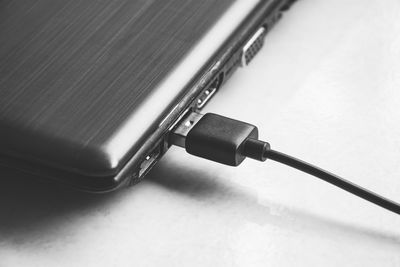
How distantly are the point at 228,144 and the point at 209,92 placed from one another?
4.3 inches

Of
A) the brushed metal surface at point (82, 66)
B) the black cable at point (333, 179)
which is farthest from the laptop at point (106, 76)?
the black cable at point (333, 179)

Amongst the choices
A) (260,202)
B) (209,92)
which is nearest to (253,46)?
(209,92)

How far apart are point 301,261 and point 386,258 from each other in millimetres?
74

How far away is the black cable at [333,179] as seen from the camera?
67cm

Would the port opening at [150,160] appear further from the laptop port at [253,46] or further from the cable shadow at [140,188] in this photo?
the laptop port at [253,46]

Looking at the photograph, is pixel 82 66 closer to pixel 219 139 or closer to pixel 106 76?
pixel 106 76

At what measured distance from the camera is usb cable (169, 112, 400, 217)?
0.70 metres

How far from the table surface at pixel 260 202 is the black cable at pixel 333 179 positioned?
0.10 ft

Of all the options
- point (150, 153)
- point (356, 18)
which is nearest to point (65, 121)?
point (150, 153)

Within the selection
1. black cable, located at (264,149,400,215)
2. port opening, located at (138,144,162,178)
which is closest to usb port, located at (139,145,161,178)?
port opening, located at (138,144,162,178)

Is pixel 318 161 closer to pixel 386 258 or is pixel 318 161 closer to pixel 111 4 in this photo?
pixel 386 258

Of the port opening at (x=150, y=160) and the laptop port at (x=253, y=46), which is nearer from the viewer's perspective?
the port opening at (x=150, y=160)

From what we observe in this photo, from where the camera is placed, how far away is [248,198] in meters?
0.73

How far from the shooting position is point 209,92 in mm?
803
